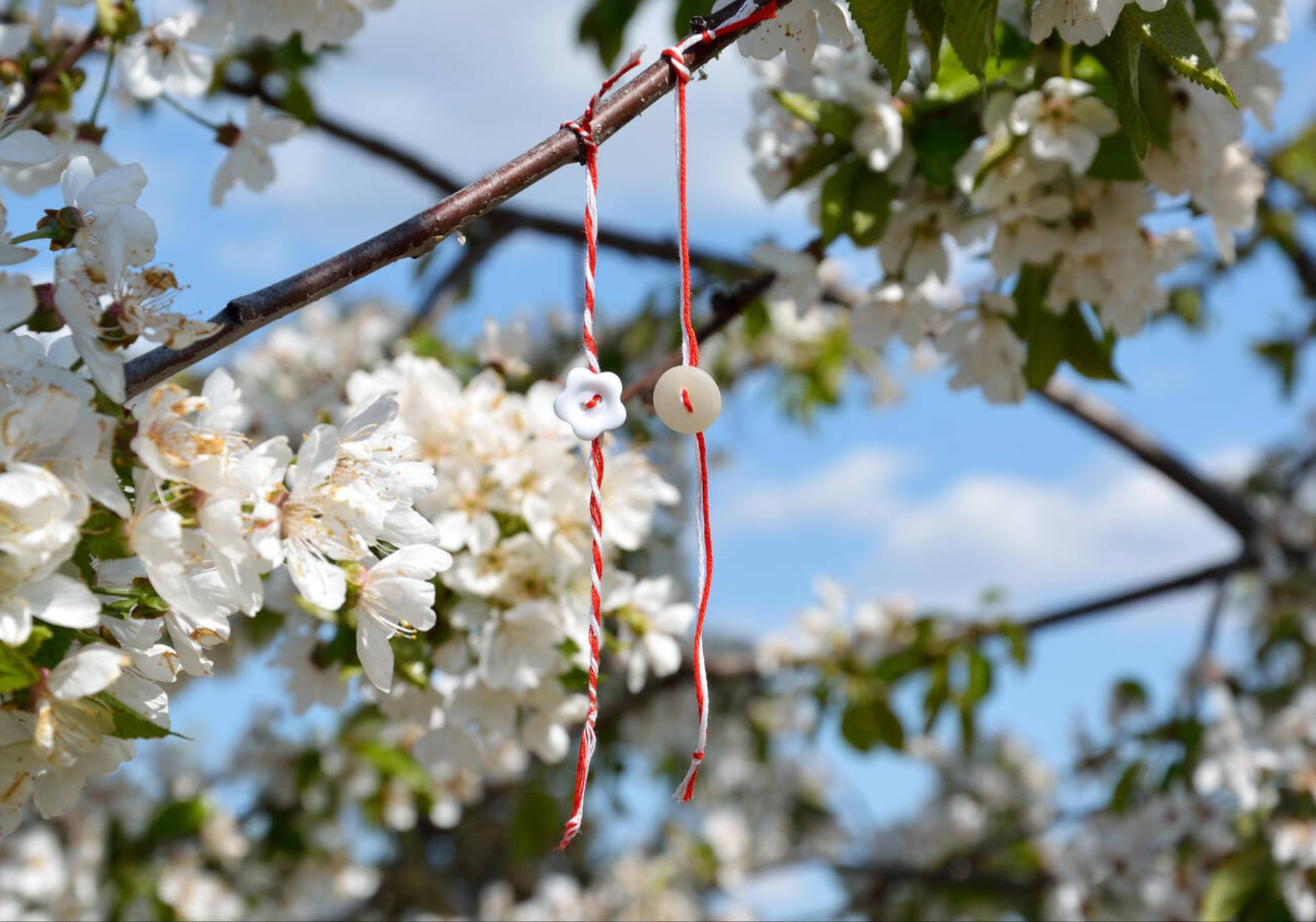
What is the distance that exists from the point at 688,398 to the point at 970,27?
41 centimetres

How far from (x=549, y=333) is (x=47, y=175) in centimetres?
275

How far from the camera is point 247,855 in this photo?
11.0 feet

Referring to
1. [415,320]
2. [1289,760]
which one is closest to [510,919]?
[415,320]

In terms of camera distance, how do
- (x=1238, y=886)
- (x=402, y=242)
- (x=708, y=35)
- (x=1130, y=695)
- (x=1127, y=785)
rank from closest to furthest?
(x=402, y=242) < (x=708, y=35) < (x=1238, y=886) < (x=1127, y=785) < (x=1130, y=695)

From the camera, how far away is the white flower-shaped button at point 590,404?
89cm

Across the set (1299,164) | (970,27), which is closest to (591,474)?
(970,27)

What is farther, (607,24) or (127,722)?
(607,24)

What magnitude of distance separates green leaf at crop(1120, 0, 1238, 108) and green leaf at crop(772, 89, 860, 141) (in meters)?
0.46

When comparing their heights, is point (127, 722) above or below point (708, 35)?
below

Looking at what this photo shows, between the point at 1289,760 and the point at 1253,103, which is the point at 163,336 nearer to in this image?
the point at 1253,103

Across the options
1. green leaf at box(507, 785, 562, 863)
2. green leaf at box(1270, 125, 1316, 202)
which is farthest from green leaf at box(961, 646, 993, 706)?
green leaf at box(1270, 125, 1316, 202)

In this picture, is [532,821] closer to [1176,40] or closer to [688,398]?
[688,398]

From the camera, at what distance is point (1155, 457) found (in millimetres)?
2924

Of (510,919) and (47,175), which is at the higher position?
(47,175)
